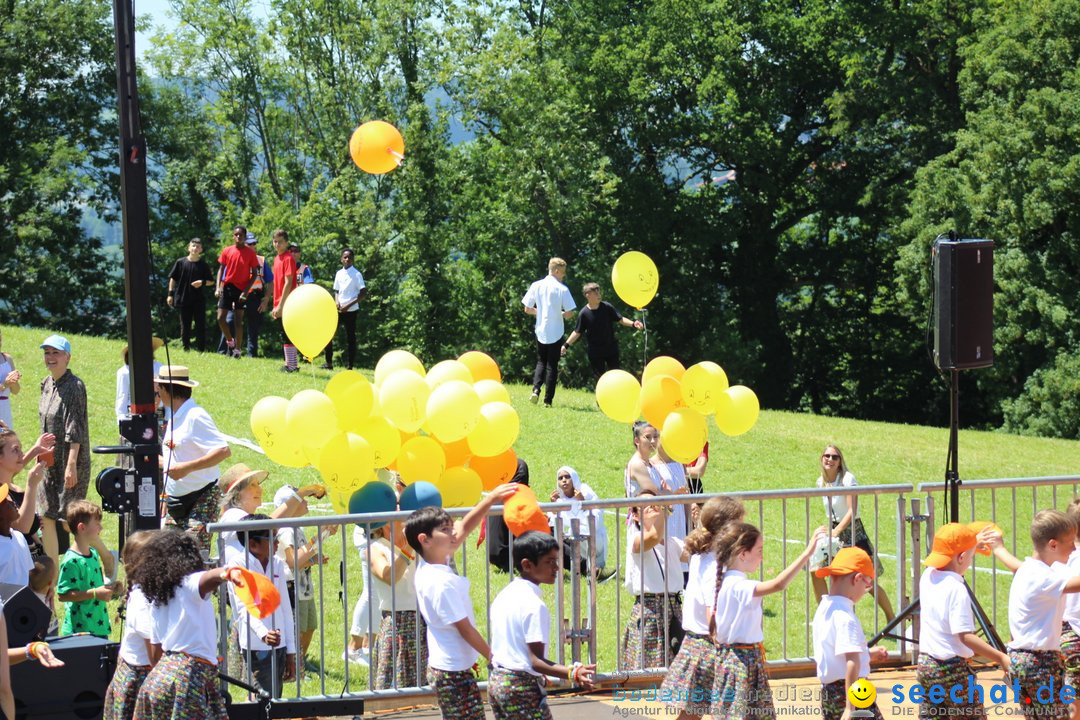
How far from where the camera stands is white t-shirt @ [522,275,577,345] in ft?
54.5

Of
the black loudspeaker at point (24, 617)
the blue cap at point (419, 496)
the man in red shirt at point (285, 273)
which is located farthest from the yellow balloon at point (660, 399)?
the man in red shirt at point (285, 273)

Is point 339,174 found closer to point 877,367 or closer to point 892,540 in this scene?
point 877,367

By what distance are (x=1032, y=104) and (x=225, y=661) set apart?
25219 millimetres

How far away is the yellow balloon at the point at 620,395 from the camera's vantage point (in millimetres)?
10906

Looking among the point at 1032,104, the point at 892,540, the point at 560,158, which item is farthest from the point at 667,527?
the point at 560,158

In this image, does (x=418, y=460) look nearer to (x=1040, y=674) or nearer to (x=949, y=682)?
(x=949, y=682)

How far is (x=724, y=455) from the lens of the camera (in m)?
16.4

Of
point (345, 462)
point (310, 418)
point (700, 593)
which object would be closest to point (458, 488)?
point (345, 462)

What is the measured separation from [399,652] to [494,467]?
2.19 m

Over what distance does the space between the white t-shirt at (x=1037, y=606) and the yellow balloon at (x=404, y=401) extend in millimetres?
4077

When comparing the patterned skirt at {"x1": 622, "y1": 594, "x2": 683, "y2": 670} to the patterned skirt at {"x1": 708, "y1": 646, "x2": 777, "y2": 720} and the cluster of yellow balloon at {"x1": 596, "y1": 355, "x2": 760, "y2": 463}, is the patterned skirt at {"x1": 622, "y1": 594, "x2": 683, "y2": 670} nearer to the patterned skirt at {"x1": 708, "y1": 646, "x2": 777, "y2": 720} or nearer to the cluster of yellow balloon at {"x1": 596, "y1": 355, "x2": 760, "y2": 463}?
the patterned skirt at {"x1": 708, "y1": 646, "x2": 777, "y2": 720}

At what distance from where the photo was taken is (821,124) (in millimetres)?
36500

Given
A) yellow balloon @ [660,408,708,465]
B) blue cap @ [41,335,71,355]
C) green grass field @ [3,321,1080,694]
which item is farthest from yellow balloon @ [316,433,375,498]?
blue cap @ [41,335,71,355]

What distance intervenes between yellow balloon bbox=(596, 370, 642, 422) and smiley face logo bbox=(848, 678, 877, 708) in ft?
16.1
